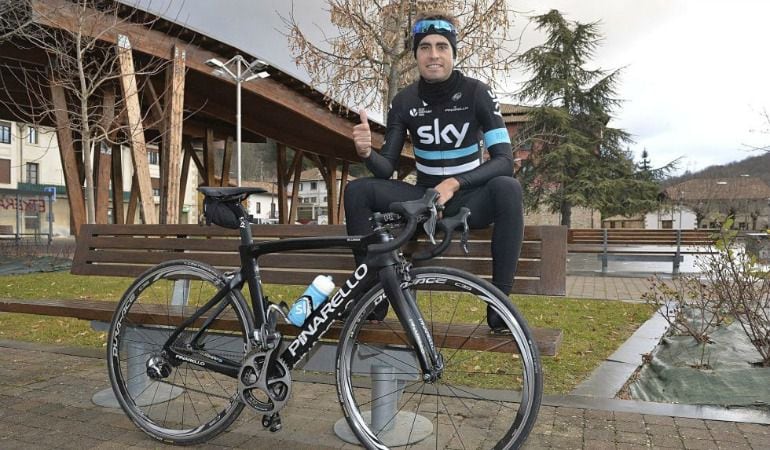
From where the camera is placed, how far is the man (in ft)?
8.83

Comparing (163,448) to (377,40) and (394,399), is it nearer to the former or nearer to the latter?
(394,399)

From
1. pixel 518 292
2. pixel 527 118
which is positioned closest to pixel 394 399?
pixel 518 292

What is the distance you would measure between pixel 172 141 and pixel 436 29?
12.2m

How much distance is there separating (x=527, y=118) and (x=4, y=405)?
3284 cm

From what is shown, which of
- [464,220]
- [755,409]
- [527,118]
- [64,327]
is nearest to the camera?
[464,220]

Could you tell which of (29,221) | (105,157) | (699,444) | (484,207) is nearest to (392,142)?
(484,207)

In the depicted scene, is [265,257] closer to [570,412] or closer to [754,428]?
[570,412]

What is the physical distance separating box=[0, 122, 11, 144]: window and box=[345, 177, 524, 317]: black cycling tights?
48608mm

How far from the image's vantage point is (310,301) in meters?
2.65

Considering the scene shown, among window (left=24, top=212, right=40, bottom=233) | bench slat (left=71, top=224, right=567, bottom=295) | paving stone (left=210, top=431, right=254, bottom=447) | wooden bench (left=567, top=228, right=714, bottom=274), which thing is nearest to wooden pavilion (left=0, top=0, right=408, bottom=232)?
wooden bench (left=567, top=228, right=714, bottom=274)

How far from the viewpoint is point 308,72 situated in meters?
9.94

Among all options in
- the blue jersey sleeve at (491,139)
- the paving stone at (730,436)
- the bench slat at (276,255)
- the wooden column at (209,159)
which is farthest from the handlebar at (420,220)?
the wooden column at (209,159)

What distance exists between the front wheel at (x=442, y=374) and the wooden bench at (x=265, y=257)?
109 mm

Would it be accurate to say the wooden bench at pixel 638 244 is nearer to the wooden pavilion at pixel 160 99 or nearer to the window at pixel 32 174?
the wooden pavilion at pixel 160 99
